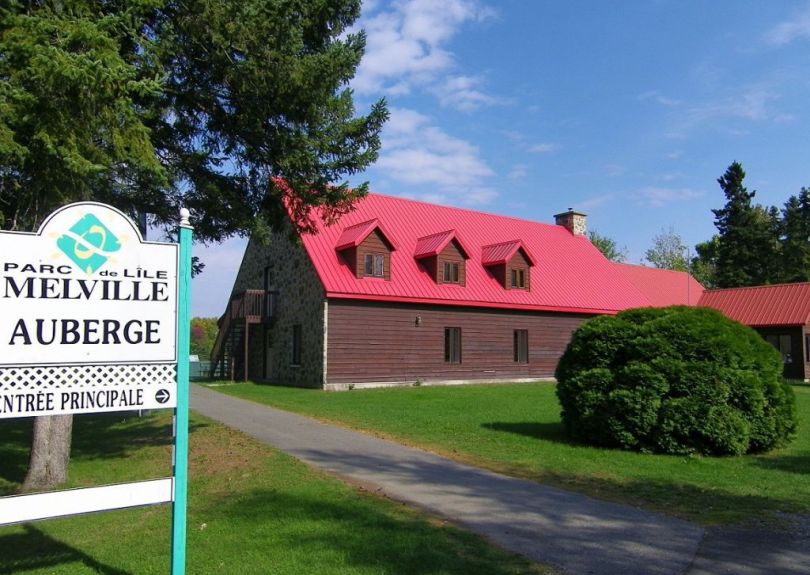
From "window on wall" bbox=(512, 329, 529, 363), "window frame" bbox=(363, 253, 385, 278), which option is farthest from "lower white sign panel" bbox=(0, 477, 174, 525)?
"window on wall" bbox=(512, 329, 529, 363)

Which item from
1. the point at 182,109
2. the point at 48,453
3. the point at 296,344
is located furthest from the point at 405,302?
the point at 48,453

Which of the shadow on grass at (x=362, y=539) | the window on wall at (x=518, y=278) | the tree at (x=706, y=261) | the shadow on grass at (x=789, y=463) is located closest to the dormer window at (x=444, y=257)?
the window on wall at (x=518, y=278)

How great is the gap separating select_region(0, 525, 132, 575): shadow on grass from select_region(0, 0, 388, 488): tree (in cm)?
243

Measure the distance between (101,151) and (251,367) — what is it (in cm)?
2254

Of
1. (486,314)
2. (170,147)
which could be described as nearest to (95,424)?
(170,147)

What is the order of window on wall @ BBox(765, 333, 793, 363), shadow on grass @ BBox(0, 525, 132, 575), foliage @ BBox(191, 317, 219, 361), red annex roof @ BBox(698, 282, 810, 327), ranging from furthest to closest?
foliage @ BBox(191, 317, 219, 361), window on wall @ BBox(765, 333, 793, 363), red annex roof @ BBox(698, 282, 810, 327), shadow on grass @ BBox(0, 525, 132, 575)

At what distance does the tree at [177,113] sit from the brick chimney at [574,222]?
91.2 feet

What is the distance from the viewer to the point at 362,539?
20.0ft

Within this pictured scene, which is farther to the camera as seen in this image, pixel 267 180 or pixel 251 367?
pixel 251 367

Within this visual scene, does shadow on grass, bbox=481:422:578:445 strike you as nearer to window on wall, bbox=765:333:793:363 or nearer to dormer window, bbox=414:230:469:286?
dormer window, bbox=414:230:469:286

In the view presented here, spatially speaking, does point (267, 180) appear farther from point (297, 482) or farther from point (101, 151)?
point (297, 482)

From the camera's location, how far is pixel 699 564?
5586mm

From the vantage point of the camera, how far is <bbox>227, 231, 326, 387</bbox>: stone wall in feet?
81.3

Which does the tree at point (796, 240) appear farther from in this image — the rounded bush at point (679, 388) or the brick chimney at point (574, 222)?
the rounded bush at point (679, 388)
